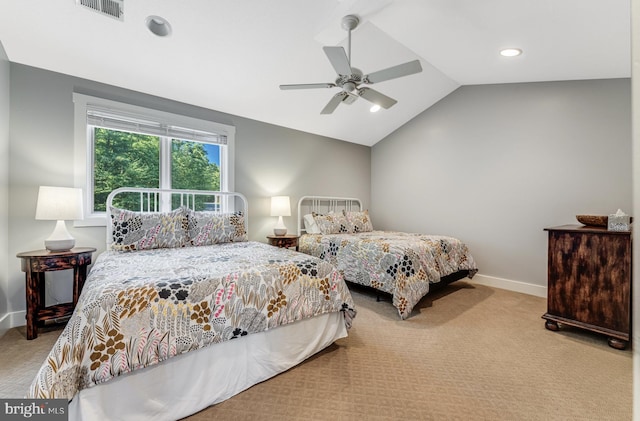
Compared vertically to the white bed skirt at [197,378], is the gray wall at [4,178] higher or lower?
higher

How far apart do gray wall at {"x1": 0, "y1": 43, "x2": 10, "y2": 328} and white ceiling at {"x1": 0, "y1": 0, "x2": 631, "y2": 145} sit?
0.85 ft

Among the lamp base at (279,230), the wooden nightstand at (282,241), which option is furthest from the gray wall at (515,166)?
the lamp base at (279,230)

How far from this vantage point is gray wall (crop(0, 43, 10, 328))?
2.33 metres

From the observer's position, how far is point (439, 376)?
185cm

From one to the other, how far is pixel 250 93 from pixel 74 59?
1.69 meters

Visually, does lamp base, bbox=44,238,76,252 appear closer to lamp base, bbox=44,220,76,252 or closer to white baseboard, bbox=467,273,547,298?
lamp base, bbox=44,220,76,252

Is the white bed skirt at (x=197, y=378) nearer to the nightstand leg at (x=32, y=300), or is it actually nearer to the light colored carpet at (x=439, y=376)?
the light colored carpet at (x=439, y=376)

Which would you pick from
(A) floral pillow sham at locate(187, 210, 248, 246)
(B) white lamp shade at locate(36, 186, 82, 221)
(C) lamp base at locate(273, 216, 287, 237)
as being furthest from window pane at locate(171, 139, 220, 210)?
(B) white lamp shade at locate(36, 186, 82, 221)

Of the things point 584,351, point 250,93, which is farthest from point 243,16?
point 584,351

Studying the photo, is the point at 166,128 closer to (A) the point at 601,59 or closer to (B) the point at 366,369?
(B) the point at 366,369

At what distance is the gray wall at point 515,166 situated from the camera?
3098mm

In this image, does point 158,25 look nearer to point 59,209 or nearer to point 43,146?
point 43,146

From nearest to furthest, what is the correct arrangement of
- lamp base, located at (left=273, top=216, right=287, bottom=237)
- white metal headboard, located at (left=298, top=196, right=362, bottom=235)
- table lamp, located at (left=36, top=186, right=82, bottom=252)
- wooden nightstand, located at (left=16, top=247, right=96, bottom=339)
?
wooden nightstand, located at (left=16, top=247, right=96, bottom=339) < table lamp, located at (left=36, top=186, right=82, bottom=252) < lamp base, located at (left=273, top=216, right=287, bottom=237) < white metal headboard, located at (left=298, top=196, right=362, bottom=235)

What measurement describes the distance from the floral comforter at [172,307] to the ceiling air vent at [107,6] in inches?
77.2
